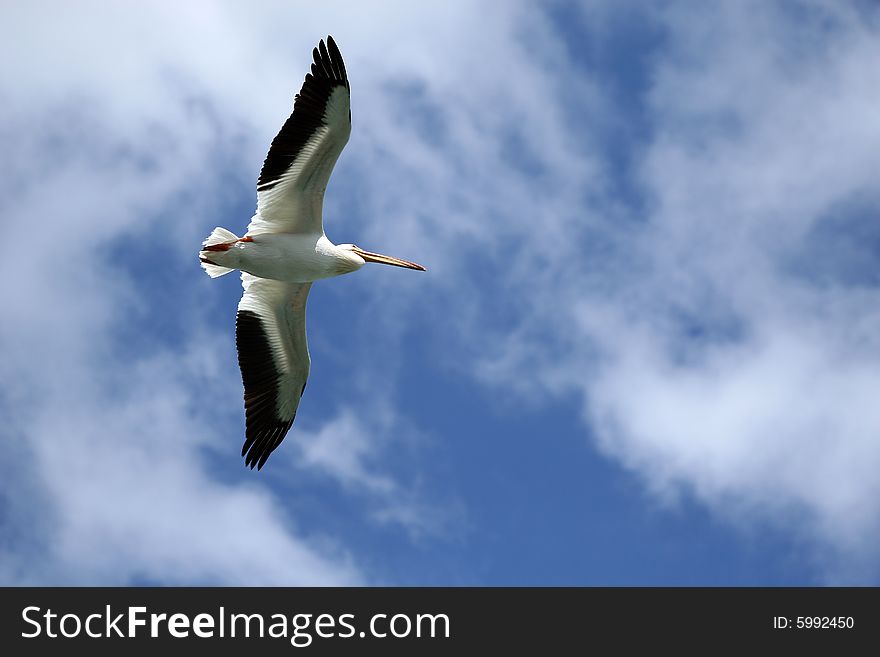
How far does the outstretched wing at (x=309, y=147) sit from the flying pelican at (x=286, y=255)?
0.01 metres

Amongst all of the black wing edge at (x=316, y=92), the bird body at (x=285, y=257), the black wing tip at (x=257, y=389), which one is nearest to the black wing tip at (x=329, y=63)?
the black wing edge at (x=316, y=92)

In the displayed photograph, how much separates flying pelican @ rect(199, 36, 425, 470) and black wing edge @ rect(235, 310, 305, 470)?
0.01 metres

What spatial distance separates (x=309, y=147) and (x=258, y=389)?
145 inches

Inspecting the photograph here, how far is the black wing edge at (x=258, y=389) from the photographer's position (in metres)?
14.7

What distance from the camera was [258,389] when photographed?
14.9 meters

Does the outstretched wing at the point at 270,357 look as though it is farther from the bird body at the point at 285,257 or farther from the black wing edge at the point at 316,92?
the black wing edge at the point at 316,92

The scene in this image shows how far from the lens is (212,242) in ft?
45.0

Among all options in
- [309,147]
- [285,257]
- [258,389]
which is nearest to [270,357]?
[258,389]

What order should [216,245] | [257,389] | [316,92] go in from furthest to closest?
1. [257,389]
2. [216,245]
3. [316,92]

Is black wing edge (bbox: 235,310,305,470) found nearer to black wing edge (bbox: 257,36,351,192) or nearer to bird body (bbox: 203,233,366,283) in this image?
bird body (bbox: 203,233,366,283)

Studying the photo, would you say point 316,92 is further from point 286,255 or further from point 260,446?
point 260,446

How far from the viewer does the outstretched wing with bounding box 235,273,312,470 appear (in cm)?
1466
